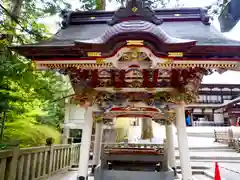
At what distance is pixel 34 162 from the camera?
4945 mm

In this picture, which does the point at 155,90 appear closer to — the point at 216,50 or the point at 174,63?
the point at 174,63

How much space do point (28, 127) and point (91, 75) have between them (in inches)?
145

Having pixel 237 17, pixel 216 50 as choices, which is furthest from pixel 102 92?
pixel 237 17

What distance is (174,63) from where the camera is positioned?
3395mm

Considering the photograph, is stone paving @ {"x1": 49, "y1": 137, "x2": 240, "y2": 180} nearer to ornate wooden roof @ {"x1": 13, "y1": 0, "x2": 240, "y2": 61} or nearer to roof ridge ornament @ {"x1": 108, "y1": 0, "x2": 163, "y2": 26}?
ornate wooden roof @ {"x1": 13, "y1": 0, "x2": 240, "y2": 61}

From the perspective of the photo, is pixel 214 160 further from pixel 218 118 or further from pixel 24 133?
pixel 218 118

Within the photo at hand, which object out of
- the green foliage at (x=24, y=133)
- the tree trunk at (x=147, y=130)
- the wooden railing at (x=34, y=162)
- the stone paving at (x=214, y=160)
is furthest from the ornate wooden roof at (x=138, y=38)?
the tree trunk at (x=147, y=130)

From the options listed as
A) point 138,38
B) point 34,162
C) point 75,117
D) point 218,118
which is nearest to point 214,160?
point 75,117

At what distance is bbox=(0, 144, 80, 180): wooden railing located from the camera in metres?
3.73

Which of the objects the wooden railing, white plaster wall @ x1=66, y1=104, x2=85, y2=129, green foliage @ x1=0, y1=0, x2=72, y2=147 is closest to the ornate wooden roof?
green foliage @ x1=0, y1=0, x2=72, y2=147

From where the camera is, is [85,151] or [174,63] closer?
[174,63]

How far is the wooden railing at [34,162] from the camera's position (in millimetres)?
3734

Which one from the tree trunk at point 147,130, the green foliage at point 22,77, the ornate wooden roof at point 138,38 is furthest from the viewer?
the tree trunk at point 147,130

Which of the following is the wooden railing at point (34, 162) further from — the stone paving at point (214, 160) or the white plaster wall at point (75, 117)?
the white plaster wall at point (75, 117)
